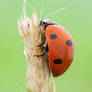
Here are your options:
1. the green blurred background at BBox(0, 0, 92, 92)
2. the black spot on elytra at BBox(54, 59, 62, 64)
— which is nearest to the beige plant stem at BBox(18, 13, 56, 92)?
the black spot on elytra at BBox(54, 59, 62, 64)

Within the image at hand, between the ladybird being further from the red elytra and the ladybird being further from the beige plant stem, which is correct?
the beige plant stem

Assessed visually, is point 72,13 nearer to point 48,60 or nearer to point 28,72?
point 48,60

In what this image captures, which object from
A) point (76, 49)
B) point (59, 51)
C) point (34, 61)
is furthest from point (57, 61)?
point (76, 49)

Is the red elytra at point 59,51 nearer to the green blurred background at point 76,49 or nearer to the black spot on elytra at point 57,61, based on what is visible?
the black spot on elytra at point 57,61

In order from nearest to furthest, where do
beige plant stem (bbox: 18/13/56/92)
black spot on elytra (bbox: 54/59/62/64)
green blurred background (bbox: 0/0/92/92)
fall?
beige plant stem (bbox: 18/13/56/92) < black spot on elytra (bbox: 54/59/62/64) < green blurred background (bbox: 0/0/92/92)

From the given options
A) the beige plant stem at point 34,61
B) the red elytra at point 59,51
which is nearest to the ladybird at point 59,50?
the red elytra at point 59,51

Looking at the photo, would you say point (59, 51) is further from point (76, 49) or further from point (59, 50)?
point (76, 49)

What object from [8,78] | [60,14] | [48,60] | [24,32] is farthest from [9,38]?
[24,32]
